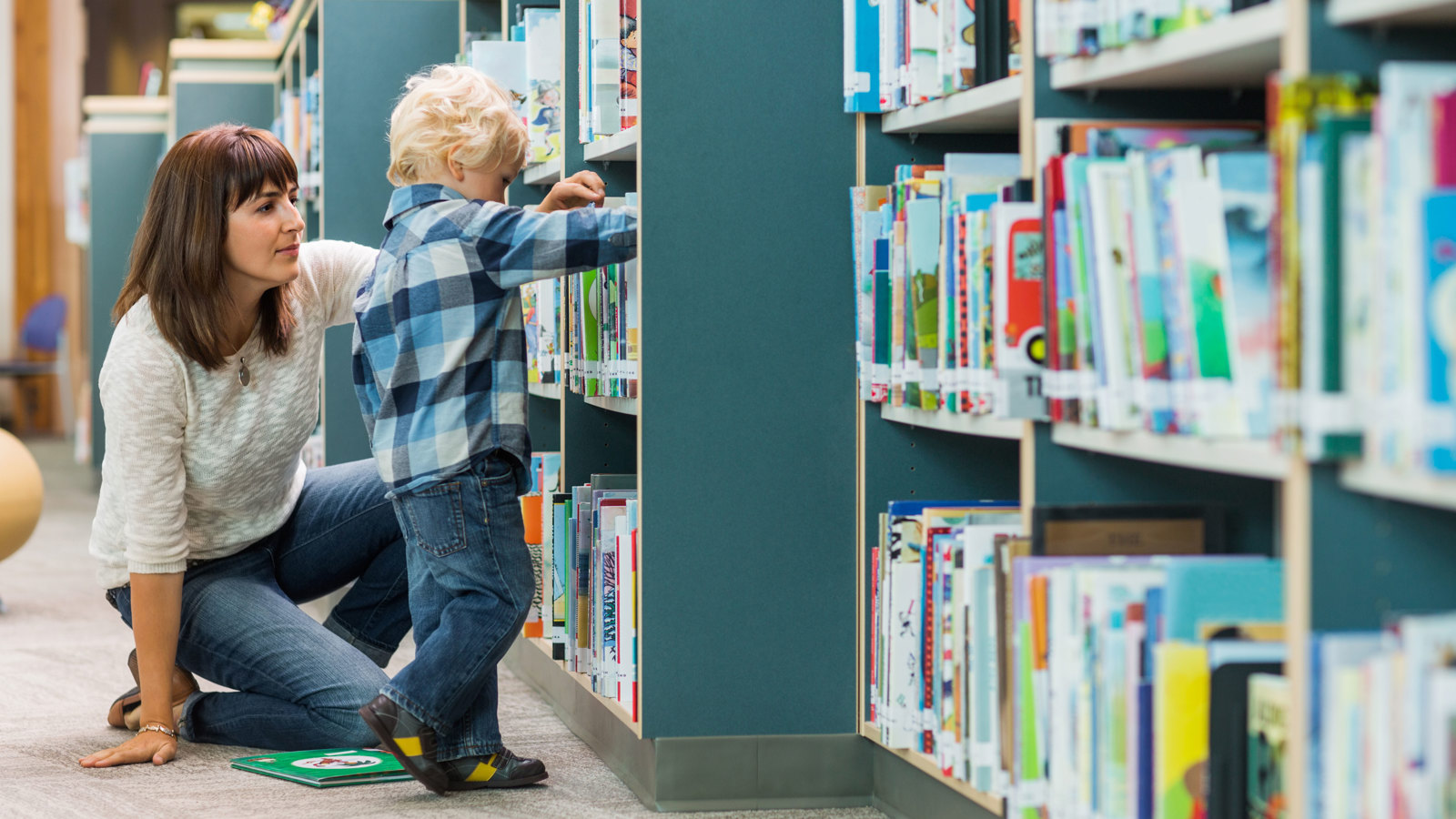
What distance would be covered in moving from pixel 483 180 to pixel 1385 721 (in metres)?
1.38

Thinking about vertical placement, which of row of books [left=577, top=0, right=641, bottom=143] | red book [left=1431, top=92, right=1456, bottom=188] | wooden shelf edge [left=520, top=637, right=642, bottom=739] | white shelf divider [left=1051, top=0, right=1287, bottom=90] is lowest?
wooden shelf edge [left=520, top=637, right=642, bottom=739]

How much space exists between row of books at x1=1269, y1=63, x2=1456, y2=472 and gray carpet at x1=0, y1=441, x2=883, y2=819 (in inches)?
41.3

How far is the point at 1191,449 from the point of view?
1201 mm

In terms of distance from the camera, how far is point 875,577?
6.12ft

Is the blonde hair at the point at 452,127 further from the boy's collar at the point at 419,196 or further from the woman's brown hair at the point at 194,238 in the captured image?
the woman's brown hair at the point at 194,238

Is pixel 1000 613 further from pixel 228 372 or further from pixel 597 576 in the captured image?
pixel 228 372

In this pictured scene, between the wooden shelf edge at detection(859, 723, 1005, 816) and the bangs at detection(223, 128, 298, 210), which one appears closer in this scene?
the wooden shelf edge at detection(859, 723, 1005, 816)

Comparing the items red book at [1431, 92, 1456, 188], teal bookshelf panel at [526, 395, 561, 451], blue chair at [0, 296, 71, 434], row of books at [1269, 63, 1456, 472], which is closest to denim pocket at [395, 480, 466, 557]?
teal bookshelf panel at [526, 395, 561, 451]

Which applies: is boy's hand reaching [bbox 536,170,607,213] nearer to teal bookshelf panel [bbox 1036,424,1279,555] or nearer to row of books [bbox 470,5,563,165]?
row of books [bbox 470,5,563,165]

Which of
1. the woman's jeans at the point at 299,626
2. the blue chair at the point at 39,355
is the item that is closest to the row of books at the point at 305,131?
the woman's jeans at the point at 299,626

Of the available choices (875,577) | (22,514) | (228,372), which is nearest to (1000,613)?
(875,577)

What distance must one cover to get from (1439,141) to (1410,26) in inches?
7.5

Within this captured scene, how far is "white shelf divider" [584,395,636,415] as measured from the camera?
2.01 meters

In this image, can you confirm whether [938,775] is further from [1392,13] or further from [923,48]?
[1392,13]
